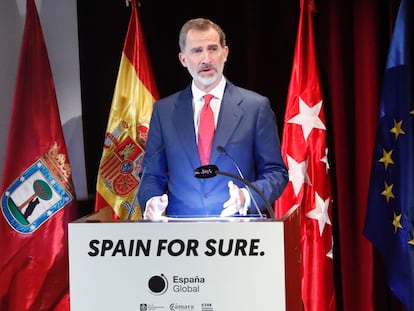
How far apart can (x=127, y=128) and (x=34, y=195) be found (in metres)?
0.64

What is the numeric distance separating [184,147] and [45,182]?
1.19 metres

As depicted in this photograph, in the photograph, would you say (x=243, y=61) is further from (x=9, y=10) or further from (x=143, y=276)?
(x=143, y=276)

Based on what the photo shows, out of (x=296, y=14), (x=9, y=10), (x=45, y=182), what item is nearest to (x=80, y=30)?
(x=9, y=10)

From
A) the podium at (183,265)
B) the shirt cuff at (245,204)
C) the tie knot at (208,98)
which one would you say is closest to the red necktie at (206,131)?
the tie knot at (208,98)

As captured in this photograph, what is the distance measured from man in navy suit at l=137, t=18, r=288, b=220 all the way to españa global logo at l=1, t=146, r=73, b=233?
3.14 ft

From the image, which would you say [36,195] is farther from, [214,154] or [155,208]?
[155,208]

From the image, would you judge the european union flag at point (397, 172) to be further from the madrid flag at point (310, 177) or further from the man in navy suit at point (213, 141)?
the man in navy suit at point (213, 141)

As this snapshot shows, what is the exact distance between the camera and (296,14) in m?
3.42

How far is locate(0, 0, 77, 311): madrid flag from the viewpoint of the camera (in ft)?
10.7

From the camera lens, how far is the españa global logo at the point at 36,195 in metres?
3.26

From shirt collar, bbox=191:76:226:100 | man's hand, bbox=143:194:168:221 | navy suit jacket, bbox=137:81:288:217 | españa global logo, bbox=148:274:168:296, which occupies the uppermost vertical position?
shirt collar, bbox=191:76:226:100

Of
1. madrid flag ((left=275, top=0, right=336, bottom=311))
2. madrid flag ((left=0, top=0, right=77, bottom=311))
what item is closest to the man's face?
madrid flag ((left=275, top=0, right=336, bottom=311))

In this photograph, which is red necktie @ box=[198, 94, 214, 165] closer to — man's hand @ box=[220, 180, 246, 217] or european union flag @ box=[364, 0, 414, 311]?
man's hand @ box=[220, 180, 246, 217]

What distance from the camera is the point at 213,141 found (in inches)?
96.0
